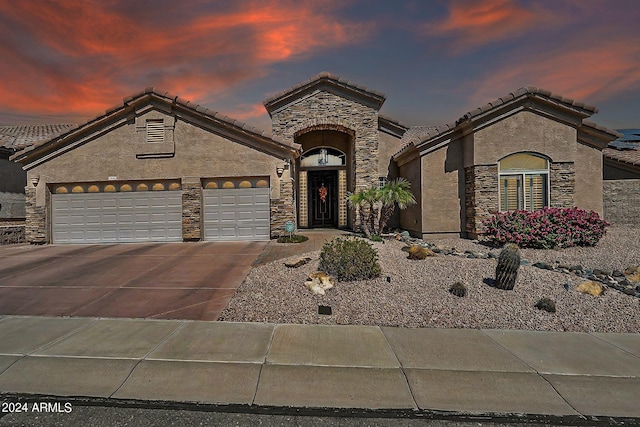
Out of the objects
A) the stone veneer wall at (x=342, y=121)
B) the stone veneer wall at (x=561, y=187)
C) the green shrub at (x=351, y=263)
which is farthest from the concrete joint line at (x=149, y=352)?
the stone veneer wall at (x=561, y=187)

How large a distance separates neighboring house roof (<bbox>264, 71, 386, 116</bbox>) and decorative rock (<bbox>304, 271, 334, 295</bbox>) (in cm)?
1114

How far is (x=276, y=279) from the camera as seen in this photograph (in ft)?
23.7

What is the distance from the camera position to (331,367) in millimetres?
3793

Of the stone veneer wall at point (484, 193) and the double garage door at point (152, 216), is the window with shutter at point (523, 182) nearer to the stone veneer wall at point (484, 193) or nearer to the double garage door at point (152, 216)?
the stone veneer wall at point (484, 193)

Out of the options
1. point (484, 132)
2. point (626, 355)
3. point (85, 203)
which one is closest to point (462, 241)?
point (484, 132)

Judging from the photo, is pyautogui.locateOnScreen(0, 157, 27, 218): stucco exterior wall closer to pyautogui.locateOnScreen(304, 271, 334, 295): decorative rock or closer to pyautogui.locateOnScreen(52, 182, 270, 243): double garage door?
pyautogui.locateOnScreen(52, 182, 270, 243): double garage door

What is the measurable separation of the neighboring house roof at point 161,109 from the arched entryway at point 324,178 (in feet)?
13.0

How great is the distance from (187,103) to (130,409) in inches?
487

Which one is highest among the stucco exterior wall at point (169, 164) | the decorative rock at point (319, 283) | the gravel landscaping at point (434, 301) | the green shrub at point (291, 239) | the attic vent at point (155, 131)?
the attic vent at point (155, 131)

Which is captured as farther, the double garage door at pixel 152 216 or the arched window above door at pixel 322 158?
the arched window above door at pixel 322 158

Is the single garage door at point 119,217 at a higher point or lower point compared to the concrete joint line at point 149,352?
higher

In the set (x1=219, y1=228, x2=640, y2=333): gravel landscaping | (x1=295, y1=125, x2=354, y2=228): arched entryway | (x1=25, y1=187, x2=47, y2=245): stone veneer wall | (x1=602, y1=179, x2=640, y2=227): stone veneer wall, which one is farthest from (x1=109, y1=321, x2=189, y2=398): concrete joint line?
(x1=602, y1=179, x2=640, y2=227): stone veneer wall

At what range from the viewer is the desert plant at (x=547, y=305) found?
18.4 ft

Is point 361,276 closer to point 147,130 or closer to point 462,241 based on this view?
point 462,241
